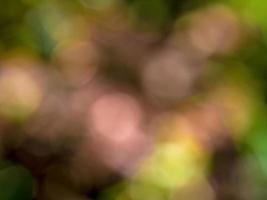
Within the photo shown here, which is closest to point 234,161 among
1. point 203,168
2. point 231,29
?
point 203,168

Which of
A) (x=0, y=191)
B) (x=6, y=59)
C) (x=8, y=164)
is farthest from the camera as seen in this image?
(x=6, y=59)

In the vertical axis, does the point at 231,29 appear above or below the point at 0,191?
above

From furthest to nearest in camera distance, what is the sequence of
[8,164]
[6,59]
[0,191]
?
[6,59]
[8,164]
[0,191]

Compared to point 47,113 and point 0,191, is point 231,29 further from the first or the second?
point 0,191

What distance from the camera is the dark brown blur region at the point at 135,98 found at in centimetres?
108

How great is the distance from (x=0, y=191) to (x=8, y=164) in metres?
0.11

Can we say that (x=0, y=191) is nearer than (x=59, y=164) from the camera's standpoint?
Yes

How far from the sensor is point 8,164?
1035 mm

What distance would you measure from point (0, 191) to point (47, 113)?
0.22m

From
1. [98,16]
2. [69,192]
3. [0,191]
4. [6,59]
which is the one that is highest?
[98,16]

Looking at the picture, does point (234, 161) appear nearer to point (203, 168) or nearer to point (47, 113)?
point (203, 168)

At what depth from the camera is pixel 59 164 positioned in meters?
1.11

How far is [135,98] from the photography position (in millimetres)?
1170

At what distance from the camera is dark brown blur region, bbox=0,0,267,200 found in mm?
1076
